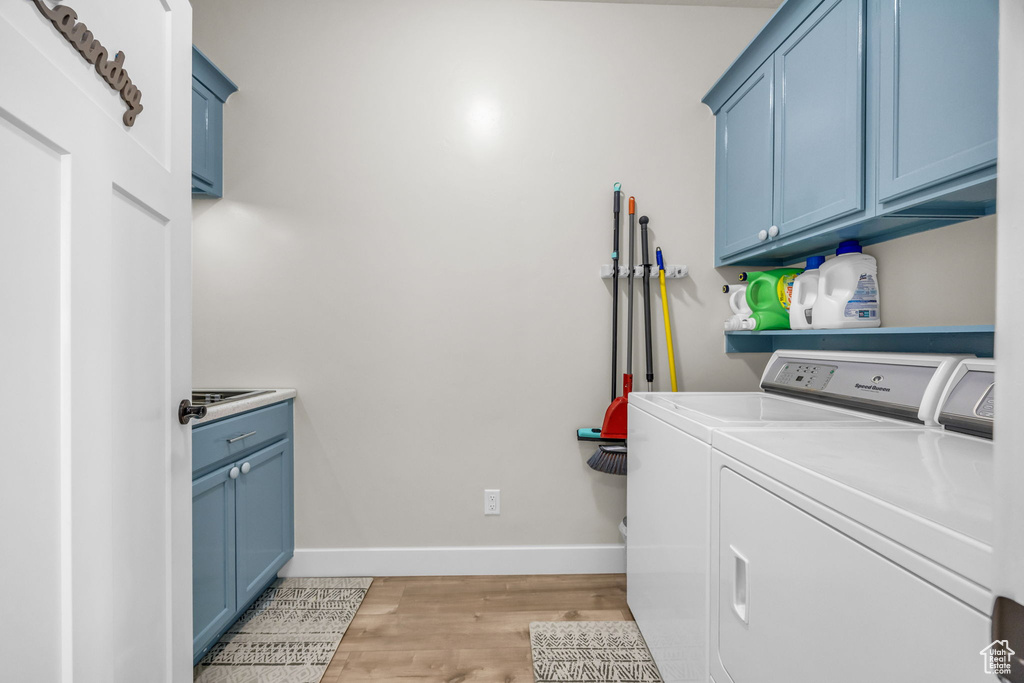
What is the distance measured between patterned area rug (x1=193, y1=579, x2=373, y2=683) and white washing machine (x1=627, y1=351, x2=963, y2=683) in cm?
110

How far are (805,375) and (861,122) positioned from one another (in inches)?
31.2

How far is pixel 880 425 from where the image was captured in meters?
1.12

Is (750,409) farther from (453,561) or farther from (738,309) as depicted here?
(453,561)

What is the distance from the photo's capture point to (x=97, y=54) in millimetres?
808

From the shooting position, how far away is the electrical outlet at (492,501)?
2141 mm

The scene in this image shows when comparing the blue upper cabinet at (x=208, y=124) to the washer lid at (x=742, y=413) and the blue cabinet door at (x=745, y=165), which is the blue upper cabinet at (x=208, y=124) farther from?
the blue cabinet door at (x=745, y=165)

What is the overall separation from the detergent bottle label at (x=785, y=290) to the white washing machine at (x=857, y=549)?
0.75 m

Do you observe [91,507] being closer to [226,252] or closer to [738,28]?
[226,252]

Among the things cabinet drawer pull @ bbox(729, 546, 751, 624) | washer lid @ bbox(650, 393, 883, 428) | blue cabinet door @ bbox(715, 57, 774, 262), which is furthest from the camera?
blue cabinet door @ bbox(715, 57, 774, 262)

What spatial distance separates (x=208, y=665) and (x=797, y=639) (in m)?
1.73

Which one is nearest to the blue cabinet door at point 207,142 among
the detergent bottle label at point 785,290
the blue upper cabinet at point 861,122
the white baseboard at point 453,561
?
the white baseboard at point 453,561

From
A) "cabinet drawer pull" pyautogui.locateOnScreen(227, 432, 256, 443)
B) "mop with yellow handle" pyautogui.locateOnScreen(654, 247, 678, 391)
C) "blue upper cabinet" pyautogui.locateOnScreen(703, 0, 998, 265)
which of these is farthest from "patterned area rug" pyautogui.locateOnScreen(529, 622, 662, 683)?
"blue upper cabinet" pyautogui.locateOnScreen(703, 0, 998, 265)

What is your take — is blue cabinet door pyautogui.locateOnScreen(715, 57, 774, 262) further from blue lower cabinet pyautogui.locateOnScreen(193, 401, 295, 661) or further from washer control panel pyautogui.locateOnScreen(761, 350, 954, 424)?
blue lower cabinet pyautogui.locateOnScreen(193, 401, 295, 661)

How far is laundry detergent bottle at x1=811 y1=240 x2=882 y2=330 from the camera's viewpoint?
1512 millimetres
